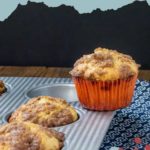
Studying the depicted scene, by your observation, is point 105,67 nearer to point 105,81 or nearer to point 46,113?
point 105,81

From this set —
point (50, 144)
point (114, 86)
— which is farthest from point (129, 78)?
point (50, 144)

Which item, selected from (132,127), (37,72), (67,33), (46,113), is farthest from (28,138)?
(67,33)

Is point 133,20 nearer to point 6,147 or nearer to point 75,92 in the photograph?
point 75,92

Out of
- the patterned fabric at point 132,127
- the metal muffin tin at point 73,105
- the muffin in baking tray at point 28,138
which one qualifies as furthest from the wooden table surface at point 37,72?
the muffin in baking tray at point 28,138

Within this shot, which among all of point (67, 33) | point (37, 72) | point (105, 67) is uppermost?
point (105, 67)

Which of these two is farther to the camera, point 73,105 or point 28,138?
point 73,105

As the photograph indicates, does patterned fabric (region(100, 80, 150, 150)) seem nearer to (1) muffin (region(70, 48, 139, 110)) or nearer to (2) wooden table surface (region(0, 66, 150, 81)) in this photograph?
(1) muffin (region(70, 48, 139, 110))
